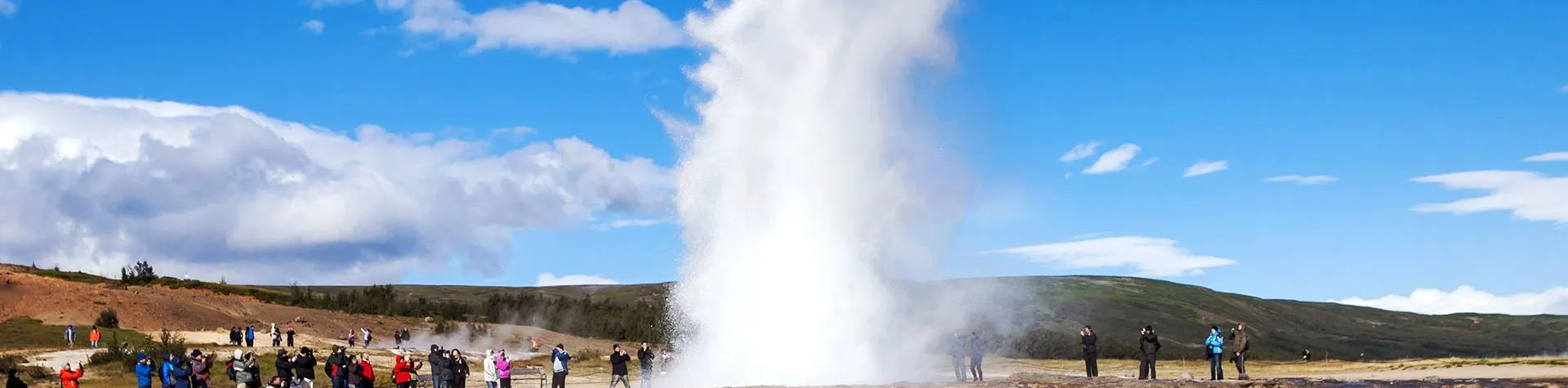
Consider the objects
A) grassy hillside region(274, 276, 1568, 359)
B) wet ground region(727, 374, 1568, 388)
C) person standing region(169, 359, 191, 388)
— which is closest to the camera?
wet ground region(727, 374, 1568, 388)

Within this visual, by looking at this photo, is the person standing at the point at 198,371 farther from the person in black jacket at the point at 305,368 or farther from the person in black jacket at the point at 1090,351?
the person in black jacket at the point at 1090,351

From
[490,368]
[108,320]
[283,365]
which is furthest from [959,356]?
[108,320]

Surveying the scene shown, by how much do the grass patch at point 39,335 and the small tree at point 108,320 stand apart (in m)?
0.80

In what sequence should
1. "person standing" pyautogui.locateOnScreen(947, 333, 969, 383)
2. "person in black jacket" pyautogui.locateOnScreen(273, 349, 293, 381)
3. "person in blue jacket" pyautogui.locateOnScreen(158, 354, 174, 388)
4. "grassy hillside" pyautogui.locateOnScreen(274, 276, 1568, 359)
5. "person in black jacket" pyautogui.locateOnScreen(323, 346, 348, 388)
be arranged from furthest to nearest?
"grassy hillside" pyautogui.locateOnScreen(274, 276, 1568, 359)
"person standing" pyautogui.locateOnScreen(947, 333, 969, 383)
"person in black jacket" pyautogui.locateOnScreen(323, 346, 348, 388)
"person in blue jacket" pyautogui.locateOnScreen(158, 354, 174, 388)
"person in black jacket" pyautogui.locateOnScreen(273, 349, 293, 381)

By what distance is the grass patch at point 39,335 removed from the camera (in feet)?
167

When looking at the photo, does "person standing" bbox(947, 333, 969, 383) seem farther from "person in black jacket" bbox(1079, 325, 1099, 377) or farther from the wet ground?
"person in black jacket" bbox(1079, 325, 1099, 377)

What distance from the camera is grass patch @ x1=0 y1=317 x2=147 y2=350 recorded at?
5100 centimetres

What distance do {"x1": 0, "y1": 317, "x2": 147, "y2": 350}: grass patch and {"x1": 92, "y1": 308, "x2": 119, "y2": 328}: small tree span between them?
80 cm

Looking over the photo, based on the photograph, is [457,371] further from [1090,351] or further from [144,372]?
[1090,351]

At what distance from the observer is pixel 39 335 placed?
180 ft

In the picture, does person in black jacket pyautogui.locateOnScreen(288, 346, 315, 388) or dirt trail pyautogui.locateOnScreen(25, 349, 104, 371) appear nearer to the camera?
person in black jacket pyautogui.locateOnScreen(288, 346, 315, 388)

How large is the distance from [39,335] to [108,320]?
4.57 m

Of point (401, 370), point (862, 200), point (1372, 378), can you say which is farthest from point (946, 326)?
point (401, 370)

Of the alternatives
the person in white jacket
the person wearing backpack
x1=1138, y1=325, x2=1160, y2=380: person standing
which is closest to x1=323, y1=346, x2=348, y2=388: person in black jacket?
the person wearing backpack
